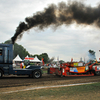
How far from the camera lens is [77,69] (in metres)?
15.0

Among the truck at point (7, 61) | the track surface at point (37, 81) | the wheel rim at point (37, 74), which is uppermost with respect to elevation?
the truck at point (7, 61)

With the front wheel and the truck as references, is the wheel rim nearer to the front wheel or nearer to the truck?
the front wheel

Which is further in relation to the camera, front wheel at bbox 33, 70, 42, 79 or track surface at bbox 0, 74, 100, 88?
front wheel at bbox 33, 70, 42, 79

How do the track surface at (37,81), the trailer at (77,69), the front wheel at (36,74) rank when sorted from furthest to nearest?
the trailer at (77,69), the front wheel at (36,74), the track surface at (37,81)

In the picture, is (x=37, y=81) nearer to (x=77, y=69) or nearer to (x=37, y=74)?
(x=37, y=74)

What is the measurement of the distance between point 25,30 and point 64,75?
7043mm

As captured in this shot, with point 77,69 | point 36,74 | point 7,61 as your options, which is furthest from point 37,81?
point 77,69

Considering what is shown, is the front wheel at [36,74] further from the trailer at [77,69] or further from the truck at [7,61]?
the trailer at [77,69]

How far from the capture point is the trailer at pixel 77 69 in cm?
1457

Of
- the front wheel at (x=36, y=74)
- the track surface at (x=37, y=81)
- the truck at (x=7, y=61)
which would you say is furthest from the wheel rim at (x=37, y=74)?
the truck at (x=7, y=61)

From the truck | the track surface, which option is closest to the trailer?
the track surface

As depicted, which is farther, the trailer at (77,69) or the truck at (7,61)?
the trailer at (77,69)

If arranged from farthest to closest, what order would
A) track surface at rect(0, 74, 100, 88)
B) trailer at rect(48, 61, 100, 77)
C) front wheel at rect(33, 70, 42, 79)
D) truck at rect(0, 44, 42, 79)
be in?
trailer at rect(48, 61, 100, 77) → front wheel at rect(33, 70, 42, 79) → truck at rect(0, 44, 42, 79) → track surface at rect(0, 74, 100, 88)

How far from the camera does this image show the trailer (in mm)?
14570
